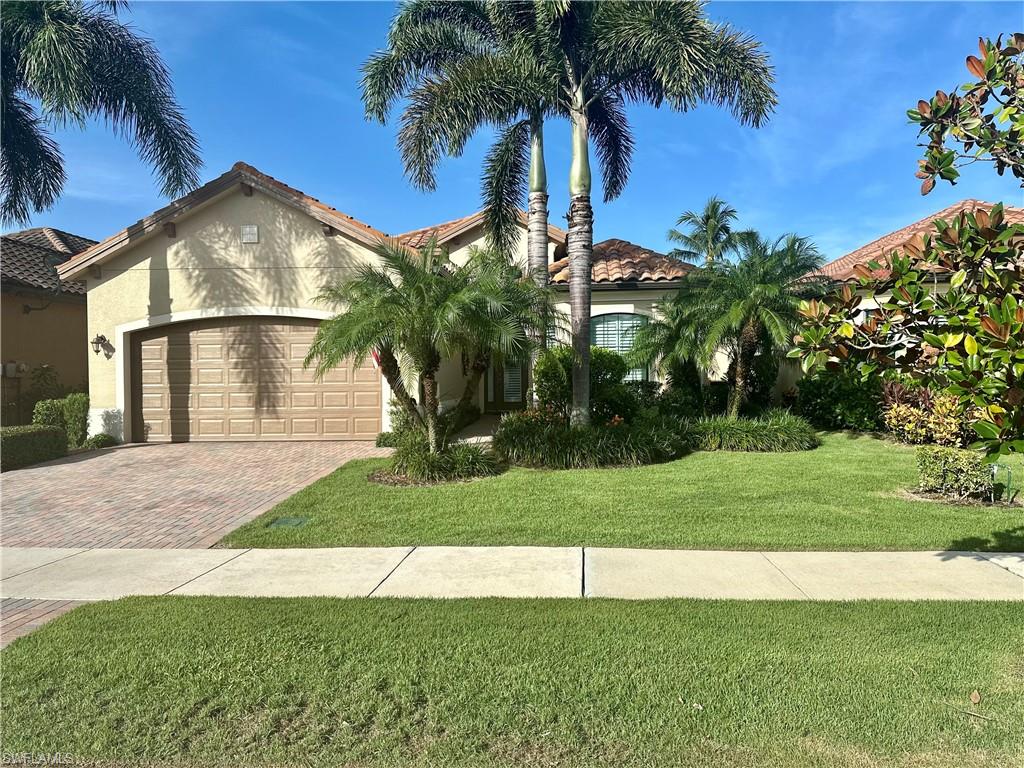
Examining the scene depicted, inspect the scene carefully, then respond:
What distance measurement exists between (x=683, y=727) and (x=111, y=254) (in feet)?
49.6

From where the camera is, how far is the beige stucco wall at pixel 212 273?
45.1 feet

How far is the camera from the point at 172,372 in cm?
1423

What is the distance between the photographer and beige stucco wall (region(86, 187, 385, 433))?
45.1 feet

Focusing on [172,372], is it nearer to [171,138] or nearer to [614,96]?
[171,138]

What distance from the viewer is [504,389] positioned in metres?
18.7

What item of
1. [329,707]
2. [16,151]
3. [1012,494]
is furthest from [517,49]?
[16,151]

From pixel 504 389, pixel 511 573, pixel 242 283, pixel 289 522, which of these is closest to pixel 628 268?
pixel 504 389

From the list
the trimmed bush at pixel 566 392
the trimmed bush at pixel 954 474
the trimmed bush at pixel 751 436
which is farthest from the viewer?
the trimmed bush at pixel 566 392

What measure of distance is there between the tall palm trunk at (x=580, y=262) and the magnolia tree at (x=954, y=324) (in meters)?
7.37

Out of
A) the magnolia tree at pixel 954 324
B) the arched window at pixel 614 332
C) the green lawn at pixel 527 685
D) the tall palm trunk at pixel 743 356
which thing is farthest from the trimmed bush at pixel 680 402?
the magnolia tree at pixel 954 324

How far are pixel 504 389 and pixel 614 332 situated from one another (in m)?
4.14

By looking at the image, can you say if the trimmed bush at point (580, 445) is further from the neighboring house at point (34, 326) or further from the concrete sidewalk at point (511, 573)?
the neighboring house at point (34, 326)

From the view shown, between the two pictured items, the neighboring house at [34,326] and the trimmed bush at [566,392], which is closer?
the trimmed bush at [566,392]

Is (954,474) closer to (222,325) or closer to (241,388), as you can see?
(241,388)
